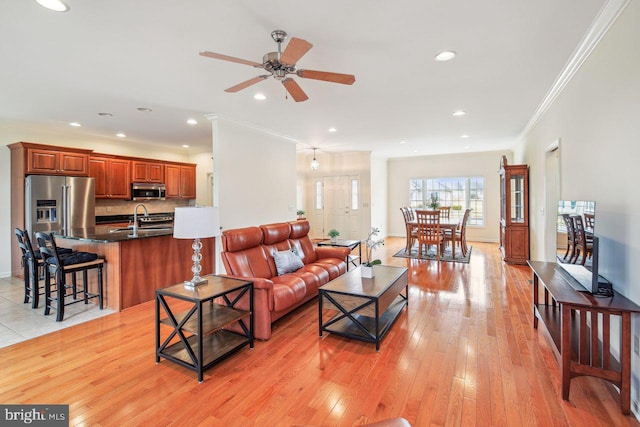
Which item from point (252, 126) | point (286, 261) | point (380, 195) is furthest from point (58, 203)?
point (380, 195)

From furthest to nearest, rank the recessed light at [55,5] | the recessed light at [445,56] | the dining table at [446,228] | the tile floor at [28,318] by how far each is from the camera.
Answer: the dining table at [446,228], the tile floor at [28,318], the recessed light at [445,56], the recessed light at [55,5]

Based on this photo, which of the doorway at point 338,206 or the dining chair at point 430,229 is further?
the doorway at point 338,206

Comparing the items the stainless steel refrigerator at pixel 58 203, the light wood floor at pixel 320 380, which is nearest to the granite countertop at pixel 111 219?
the stainless steel refrigerator at pixel 58 203

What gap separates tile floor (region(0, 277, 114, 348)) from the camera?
3014mm

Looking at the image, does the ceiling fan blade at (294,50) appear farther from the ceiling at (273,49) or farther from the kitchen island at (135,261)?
the kitchen island at (135,261)

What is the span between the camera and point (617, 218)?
2256 millimetres

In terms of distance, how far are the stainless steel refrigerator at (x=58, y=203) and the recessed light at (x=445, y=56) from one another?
5.89m

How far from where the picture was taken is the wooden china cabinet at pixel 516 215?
19.5 ft

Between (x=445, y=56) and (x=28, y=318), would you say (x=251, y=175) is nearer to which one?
(x=28, y=318)

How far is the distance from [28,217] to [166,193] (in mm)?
2707

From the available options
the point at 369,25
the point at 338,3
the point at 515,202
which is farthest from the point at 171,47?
the point at 515,202

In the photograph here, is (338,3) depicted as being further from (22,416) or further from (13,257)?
(13,257)

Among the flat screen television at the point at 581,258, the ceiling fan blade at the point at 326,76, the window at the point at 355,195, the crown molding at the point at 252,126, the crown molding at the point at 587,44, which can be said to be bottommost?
the flat screen television at the point at 581,258

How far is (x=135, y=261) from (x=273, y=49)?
3153 millimetres
